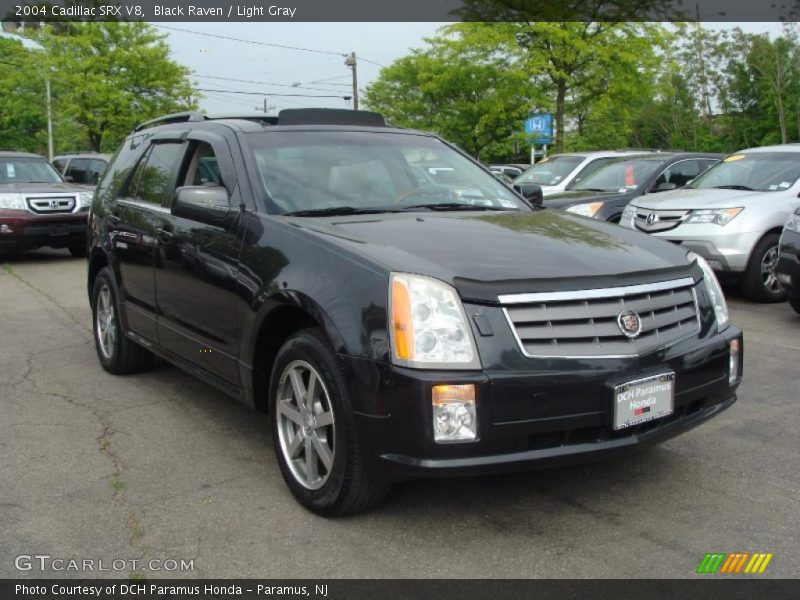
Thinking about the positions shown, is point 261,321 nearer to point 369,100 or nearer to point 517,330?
point 517,330

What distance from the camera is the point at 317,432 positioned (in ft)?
11.5

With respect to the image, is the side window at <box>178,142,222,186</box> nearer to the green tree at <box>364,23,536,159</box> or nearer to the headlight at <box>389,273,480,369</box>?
the headlight at <box>389,273,480,369</box>

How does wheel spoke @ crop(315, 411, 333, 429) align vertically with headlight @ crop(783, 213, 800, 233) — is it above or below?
below

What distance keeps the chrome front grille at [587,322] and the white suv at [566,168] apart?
8.57 meters

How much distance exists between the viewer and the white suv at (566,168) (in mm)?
12305

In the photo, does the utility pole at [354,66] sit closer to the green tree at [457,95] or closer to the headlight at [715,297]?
the green tree at [457,95]

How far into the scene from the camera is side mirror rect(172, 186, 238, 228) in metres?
4.12

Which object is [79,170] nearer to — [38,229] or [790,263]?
[38,229]

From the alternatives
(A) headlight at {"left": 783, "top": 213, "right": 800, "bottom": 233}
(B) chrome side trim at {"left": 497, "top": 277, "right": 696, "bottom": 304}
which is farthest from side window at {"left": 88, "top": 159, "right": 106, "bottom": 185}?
(B) chrome side trim at {"left": 497, "top": 277, "right": 696, "bottom": 304}

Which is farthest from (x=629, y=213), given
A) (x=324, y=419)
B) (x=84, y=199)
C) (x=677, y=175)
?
(x=84, y=199)

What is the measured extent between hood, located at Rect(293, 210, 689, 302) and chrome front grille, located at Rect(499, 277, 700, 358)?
5 cm

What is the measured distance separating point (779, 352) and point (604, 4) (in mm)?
19490

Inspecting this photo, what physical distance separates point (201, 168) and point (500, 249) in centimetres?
206
